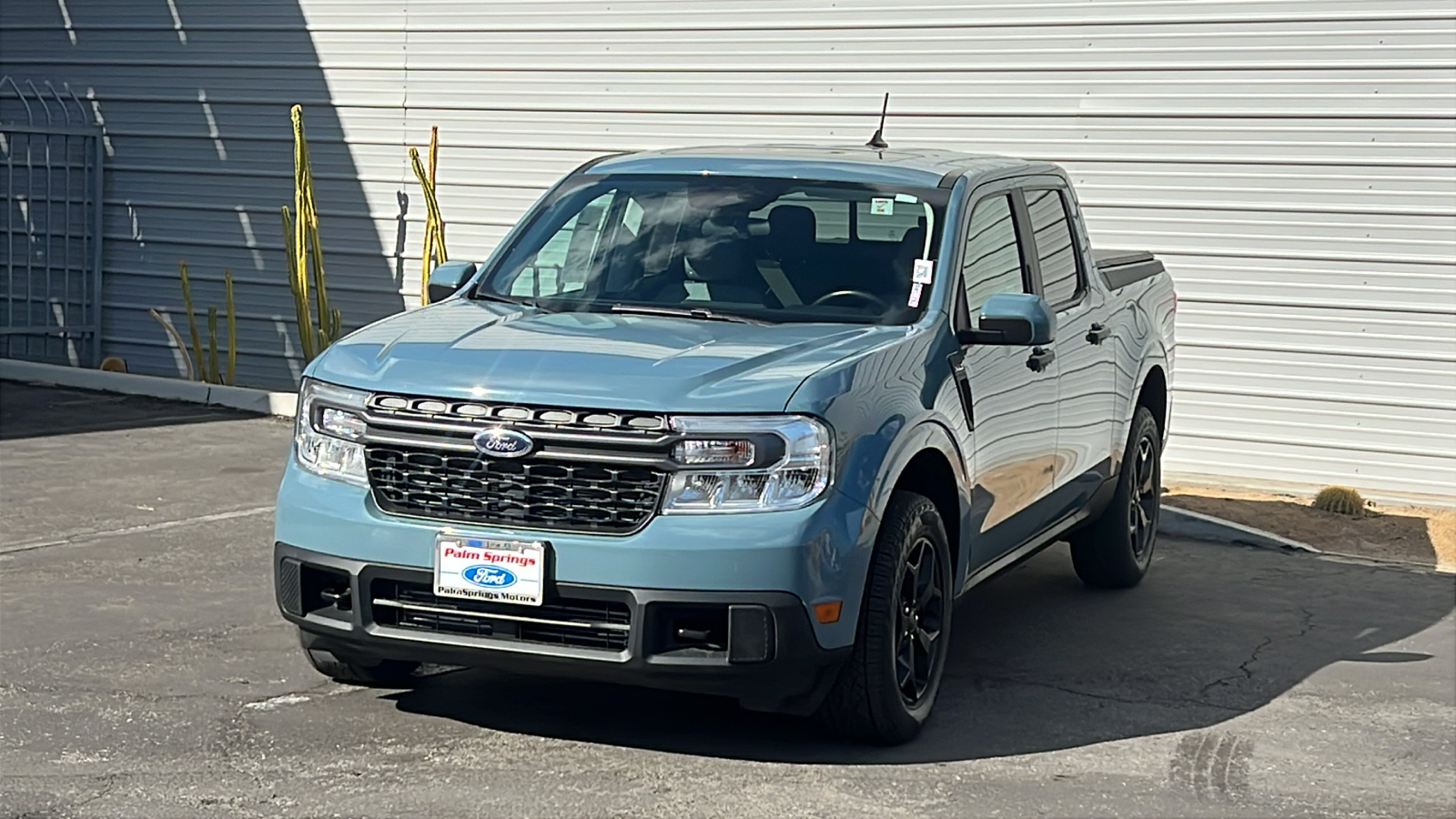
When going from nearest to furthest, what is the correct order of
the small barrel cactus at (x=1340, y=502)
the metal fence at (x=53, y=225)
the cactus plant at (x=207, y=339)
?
the small barrel cactus at (x=1340, y=502) < the cactus plant at (x=207, y=339) < the metal fence at (x=53, y=225)


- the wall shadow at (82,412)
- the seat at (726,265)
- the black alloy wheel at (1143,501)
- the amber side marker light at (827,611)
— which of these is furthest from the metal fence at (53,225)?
the amber side marker light at (827,611)

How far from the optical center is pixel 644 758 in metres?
5.52

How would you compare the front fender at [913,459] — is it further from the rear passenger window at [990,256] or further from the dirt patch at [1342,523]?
the dirt patch at [1342,523]

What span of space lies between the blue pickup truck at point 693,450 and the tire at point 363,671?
0.04 ft

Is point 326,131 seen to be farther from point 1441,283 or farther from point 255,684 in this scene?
point 255,684

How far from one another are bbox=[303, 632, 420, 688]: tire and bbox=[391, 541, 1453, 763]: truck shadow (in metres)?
0.08

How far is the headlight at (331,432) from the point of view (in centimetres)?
555

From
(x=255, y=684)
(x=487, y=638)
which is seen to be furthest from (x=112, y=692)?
(x=487, y=638)

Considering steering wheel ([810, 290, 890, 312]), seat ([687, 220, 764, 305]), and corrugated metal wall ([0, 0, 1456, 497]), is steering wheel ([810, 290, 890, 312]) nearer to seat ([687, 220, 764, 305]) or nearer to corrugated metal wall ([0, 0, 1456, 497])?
seat ([687, 220, 764, 305])

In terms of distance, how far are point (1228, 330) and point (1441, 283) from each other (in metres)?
1.26

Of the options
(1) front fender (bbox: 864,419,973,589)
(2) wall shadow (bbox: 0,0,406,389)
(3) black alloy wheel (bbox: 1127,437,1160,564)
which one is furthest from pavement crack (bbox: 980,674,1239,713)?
(2) wall shadow (bbox: 0,0,406,389)

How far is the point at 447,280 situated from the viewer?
6.85 meters

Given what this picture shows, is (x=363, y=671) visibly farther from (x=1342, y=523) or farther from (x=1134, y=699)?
(x=1342, y=523)

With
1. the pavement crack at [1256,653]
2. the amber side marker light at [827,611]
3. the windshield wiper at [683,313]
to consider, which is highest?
the windshield wiper at [683,313]
